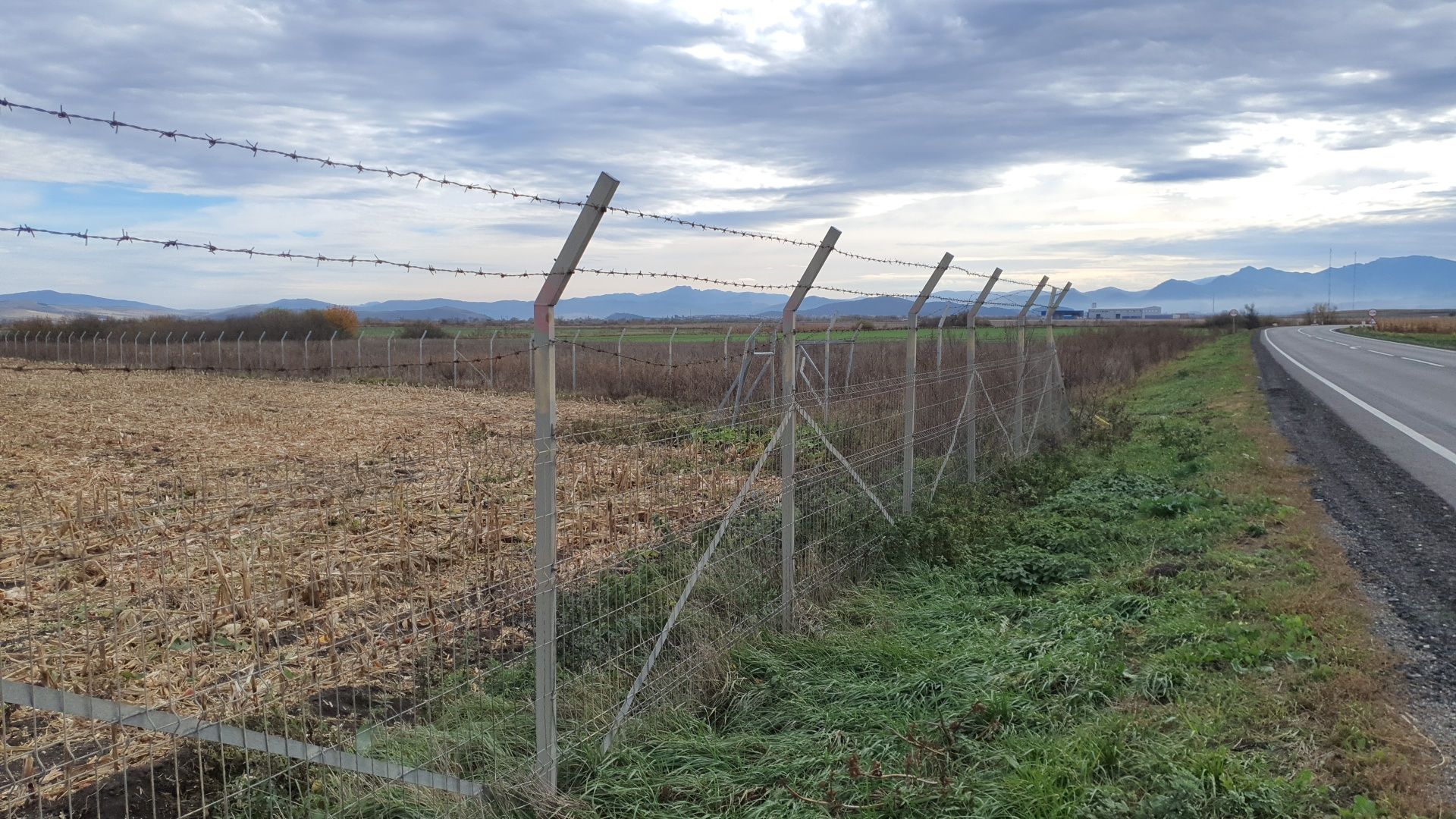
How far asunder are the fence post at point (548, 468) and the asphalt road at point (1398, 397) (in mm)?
8598

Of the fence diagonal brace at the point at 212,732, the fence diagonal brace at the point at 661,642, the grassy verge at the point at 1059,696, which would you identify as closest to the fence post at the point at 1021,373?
the grassy verge at the point at 1059,696

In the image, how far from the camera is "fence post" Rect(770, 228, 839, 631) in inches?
249

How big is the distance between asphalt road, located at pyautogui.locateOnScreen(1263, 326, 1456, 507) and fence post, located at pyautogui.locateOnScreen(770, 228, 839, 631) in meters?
6.54

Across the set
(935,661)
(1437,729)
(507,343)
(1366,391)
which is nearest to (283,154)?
(935,661)

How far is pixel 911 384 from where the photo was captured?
880 cm

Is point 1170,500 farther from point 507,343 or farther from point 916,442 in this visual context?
point 507,343

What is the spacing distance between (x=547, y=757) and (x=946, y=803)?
159cm

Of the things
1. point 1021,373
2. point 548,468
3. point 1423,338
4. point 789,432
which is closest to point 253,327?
point 1021,373

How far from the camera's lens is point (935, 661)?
18.0 ft

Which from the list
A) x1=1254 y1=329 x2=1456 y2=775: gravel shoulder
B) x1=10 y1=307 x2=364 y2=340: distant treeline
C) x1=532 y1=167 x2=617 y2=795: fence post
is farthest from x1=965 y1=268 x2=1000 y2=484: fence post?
x1=10 y1=307 x2=364 y2=340: distant treeline

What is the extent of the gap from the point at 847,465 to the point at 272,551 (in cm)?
408

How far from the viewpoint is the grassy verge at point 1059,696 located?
404 centimetres

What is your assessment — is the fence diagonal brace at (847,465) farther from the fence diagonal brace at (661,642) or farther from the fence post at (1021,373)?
the fence post at (1021,373)

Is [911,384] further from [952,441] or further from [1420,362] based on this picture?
[1420,362]
